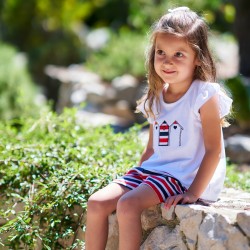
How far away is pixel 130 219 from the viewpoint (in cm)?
292

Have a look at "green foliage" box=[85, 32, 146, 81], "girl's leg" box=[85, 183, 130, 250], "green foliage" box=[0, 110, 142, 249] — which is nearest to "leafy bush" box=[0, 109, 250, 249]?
"green foliage" box=[0, 110, 142, 249]

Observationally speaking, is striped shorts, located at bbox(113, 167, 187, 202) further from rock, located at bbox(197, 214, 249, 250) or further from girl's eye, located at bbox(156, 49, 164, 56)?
girl's eye, located at bbox(156, 49, 164, 56)

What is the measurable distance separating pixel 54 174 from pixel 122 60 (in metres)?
6.73

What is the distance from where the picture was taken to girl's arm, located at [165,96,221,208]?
302cm

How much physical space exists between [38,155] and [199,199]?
1.28 metres

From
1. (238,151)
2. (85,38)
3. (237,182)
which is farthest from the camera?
(85,38)

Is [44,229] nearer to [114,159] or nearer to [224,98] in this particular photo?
[114,159]

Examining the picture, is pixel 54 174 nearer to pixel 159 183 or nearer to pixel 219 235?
pixel 159 183

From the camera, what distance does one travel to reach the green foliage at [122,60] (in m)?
10.1

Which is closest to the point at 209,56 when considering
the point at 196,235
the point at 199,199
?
the point at 199,199

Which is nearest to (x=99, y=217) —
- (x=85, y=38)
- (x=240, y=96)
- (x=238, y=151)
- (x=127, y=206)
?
(x=127, y=206)

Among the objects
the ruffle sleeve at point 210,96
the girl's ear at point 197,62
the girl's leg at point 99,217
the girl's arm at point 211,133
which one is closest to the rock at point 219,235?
the girl's arm at point 211,133

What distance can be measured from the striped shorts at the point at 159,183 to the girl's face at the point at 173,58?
0.49 meters

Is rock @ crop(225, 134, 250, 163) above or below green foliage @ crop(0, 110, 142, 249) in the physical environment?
below
